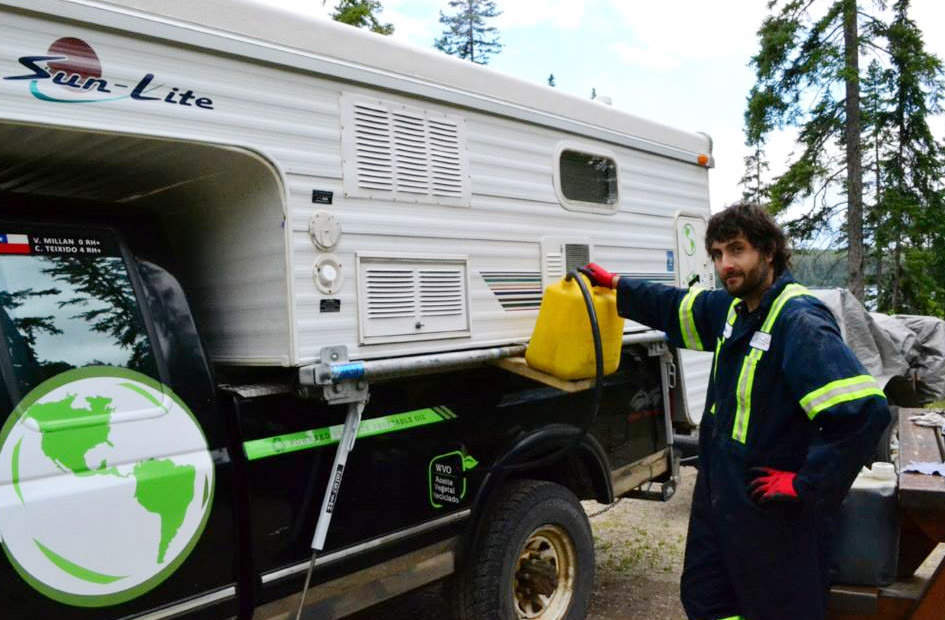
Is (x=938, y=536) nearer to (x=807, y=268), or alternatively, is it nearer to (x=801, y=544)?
(x=801, y=544)

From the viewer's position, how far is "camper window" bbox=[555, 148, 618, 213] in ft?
13.4

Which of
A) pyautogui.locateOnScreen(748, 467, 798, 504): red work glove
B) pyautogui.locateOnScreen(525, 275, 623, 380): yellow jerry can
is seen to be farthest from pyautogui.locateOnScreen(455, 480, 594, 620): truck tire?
pyautogui.locateOnScreen(748, 467, 798, 504): red work glove

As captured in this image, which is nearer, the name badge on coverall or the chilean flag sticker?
the chilean flag sticker

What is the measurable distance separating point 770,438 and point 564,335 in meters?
1.04

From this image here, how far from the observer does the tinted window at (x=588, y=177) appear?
411 cm

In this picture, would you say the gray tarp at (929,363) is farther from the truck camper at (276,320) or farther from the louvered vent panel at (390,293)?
the louvered vent panel at (390,293)

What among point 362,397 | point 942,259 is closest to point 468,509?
point 362,397

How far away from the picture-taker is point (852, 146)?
1574cm

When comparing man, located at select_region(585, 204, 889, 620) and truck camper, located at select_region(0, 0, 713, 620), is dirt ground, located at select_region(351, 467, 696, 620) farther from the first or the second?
man, located at select_region(585, 204, 889, 620)

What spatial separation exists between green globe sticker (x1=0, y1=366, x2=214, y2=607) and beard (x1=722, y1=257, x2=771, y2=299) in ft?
6.66

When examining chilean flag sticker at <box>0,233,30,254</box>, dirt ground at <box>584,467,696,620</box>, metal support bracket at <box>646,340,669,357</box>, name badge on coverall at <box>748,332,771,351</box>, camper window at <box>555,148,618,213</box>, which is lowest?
dirt ground at <box>584,467,696,620</box>

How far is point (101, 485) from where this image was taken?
2262 millimetres

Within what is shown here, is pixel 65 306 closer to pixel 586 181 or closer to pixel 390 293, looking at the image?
pixel 390 293

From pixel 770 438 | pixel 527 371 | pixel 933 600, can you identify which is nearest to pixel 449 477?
pixel 527 371
